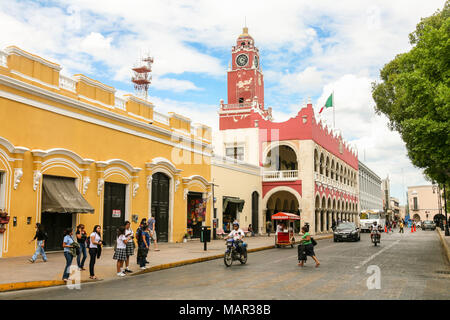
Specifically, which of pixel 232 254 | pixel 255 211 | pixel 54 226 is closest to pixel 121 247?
pixel 232 254

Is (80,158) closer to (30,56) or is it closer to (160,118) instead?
(30,56)

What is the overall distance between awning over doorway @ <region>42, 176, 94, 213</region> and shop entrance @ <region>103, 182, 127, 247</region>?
7.20 feet

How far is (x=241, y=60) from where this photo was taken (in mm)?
48375

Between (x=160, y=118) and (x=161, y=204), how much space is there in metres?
5.20

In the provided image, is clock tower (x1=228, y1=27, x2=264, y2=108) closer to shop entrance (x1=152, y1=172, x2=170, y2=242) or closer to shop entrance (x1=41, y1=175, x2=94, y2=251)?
shop entrance (x1=152, y1=172, x2=170, y2=242)

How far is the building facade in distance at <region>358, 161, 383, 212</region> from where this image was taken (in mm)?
74231

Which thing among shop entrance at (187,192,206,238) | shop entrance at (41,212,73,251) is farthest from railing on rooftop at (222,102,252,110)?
shop entrance at (41,212,73,251)

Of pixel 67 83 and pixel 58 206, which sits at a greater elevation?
pixel 67 83

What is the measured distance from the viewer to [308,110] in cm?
4228

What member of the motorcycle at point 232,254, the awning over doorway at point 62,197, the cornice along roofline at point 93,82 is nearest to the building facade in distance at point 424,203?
the cornice along roofline at point 93,82

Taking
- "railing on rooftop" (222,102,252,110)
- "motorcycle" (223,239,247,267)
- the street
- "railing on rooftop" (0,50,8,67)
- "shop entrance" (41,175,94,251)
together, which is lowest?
the street
